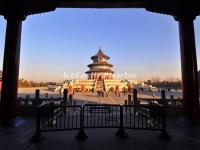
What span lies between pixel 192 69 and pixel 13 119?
27.9 feet

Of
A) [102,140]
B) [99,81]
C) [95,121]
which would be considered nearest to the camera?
[102,140]

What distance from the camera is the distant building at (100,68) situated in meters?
72.6

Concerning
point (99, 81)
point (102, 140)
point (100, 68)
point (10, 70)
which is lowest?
point (102, 140)

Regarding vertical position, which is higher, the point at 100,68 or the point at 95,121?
the point at 100,68

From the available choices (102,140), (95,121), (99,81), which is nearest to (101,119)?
(95,121)

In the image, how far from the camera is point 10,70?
960 cm

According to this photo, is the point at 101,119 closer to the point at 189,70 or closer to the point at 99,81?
the point at 189,70

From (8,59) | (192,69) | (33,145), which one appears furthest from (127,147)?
(8,59)

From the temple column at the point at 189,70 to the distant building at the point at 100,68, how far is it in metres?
58.9

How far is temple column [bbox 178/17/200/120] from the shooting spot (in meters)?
9.76

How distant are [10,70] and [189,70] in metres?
8.23

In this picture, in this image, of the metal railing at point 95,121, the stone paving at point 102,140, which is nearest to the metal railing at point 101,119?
the metal railing at point 95,121

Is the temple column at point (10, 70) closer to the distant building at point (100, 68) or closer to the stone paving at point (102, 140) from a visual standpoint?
the stone paving at point (102, 140)

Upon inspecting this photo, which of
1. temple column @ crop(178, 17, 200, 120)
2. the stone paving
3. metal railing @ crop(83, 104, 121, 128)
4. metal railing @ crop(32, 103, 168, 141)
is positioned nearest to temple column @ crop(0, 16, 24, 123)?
the stone paving
